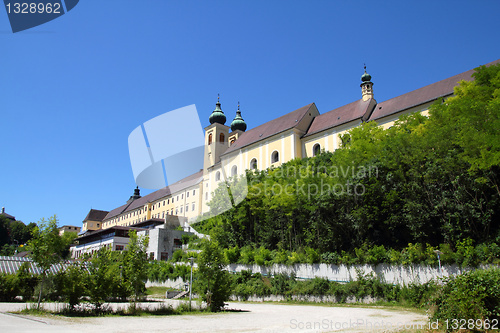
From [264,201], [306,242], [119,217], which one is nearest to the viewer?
[306,242]

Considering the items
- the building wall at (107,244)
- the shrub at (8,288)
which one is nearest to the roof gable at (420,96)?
the building wall at (107,244)

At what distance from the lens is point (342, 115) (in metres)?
47.4

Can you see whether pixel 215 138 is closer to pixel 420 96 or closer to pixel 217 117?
pixel 217 117

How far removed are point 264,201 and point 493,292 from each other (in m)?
25.7

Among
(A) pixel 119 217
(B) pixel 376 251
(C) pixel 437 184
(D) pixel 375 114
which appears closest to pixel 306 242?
(B) pixel 376 251

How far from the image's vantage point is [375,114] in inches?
1715

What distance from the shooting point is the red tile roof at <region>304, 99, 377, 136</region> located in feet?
147

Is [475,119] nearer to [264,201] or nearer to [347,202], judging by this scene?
[347,202]

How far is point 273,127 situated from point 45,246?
41813 mm

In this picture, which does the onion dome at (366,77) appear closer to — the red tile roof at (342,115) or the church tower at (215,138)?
the red tile roof at (342,115)

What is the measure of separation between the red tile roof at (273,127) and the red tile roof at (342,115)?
2.43 meters

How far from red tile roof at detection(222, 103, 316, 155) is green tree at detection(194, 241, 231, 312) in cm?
3409

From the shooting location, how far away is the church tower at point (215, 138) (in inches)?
2630

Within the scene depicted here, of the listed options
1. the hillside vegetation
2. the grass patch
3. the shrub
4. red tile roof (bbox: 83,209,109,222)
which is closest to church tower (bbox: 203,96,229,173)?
the hillside vegetation
